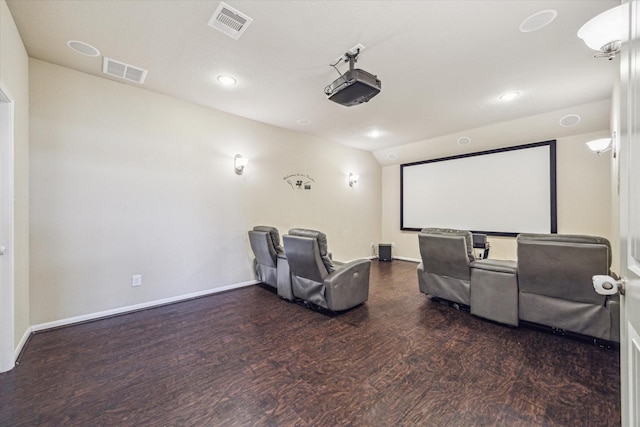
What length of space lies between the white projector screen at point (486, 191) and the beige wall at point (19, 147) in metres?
6.77

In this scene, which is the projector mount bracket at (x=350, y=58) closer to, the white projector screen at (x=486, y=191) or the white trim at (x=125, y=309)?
the white trim at (x=125, y=309)

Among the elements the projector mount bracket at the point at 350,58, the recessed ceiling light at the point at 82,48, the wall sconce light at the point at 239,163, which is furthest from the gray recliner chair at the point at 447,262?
the recessed ceiling light at the point at 82,48

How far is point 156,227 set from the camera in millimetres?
3604

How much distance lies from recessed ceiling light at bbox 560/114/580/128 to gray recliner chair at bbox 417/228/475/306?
299 cm

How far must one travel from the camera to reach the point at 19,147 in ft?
8.05

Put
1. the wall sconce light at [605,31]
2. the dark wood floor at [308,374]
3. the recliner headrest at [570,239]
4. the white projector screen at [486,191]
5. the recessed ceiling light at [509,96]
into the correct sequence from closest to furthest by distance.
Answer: the wall sconce light at [605,31] < the dark wood floor at [308,374] < the recliner headrest at [570,239] < the recessed ceiling light at [509,96] < the white projector screen at [486,191]

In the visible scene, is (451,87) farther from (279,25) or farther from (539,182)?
(539,182)

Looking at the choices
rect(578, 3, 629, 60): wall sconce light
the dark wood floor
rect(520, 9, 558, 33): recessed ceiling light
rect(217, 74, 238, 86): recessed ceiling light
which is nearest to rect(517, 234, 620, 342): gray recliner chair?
the dark wood floor

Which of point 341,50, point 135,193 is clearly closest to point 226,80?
point 341,50

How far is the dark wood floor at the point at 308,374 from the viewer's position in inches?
66.6

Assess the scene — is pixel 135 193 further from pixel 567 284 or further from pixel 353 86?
pixel 567 284

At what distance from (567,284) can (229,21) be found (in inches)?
152

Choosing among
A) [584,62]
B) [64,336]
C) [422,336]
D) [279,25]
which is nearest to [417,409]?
[422,336]

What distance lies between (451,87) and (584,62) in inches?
50.4
